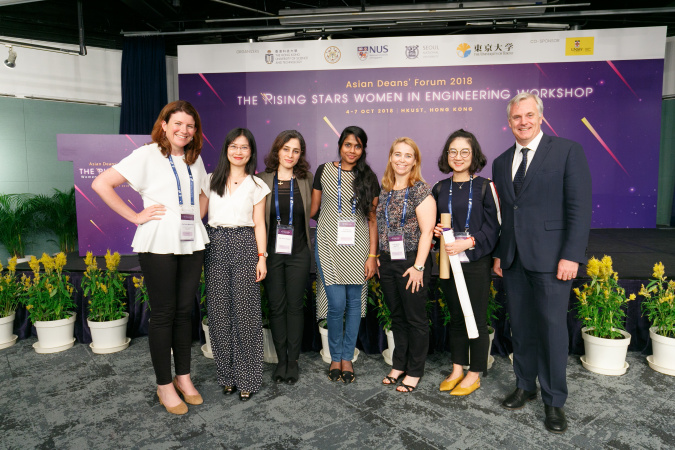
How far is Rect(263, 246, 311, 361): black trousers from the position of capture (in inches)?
90.6

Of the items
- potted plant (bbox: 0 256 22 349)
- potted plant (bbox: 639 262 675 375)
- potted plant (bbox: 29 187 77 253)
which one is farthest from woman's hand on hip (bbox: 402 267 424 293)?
potted plant (bbox: 29 187 77 253)

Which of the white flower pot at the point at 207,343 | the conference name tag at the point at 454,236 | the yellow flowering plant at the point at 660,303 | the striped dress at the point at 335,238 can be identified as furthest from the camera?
the white flower pot at the point at 207,343

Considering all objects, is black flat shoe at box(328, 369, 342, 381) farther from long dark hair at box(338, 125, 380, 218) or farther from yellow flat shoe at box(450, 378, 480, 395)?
long dark hair at box(338, 125, 380, 218)

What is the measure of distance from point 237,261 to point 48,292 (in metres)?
1.73

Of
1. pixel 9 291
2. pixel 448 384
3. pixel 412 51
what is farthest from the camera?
pixel 412 51

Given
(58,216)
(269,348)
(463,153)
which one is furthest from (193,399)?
(58,216)

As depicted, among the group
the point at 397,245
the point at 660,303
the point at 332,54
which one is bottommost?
the point at 660,303

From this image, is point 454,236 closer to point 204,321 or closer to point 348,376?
point 348,376

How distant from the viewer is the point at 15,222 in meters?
5.37

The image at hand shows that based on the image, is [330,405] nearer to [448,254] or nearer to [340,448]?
[340,448]

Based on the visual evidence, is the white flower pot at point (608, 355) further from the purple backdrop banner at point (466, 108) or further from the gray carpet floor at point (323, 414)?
the purple backdrop banner at point (466, 108)

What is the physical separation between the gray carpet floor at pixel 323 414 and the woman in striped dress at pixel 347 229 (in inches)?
15.6

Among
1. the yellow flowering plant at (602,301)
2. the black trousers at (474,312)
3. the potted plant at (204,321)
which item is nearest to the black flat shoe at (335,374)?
the black trousers at (474,312)

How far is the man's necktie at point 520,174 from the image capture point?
1.93m
